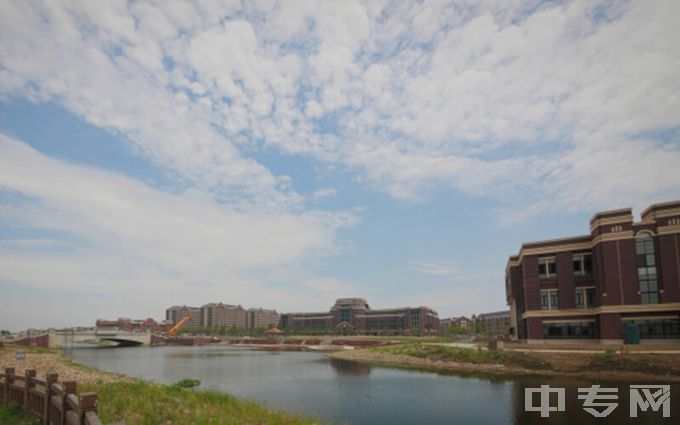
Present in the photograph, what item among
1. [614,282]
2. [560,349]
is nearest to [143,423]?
[560,349]

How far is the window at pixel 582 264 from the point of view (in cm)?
6462

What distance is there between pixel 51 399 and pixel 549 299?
2650 inches

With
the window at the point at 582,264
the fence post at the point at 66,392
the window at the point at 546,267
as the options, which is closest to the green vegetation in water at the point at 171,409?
the fence post at the point at 66,392

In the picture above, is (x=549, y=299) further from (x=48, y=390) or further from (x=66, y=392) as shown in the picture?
(x=66, y=392)

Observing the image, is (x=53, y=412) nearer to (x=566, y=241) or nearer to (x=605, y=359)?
(x=605, y=359)

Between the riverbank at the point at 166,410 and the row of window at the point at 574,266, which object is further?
the row of window at the point at 574,266

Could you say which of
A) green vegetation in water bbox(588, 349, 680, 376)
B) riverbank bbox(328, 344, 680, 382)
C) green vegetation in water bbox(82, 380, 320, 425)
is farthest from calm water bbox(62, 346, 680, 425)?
green vegetation in water bbox(82, 380, 320, 425)

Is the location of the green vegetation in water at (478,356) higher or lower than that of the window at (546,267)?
lower

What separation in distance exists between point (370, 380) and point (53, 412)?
39642 millimetres

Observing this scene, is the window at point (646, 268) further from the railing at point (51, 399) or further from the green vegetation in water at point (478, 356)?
the railing at point (51, 399)

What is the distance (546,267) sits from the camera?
Result: 6825cm

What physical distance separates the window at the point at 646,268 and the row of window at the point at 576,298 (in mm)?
7120

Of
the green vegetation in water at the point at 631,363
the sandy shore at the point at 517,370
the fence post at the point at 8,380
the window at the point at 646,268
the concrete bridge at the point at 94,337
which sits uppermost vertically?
the window at the point at 646,268

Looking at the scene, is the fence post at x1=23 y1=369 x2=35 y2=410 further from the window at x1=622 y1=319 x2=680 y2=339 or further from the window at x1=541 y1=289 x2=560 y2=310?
the window at x1=541 y1=289 x2=560 y2=310
